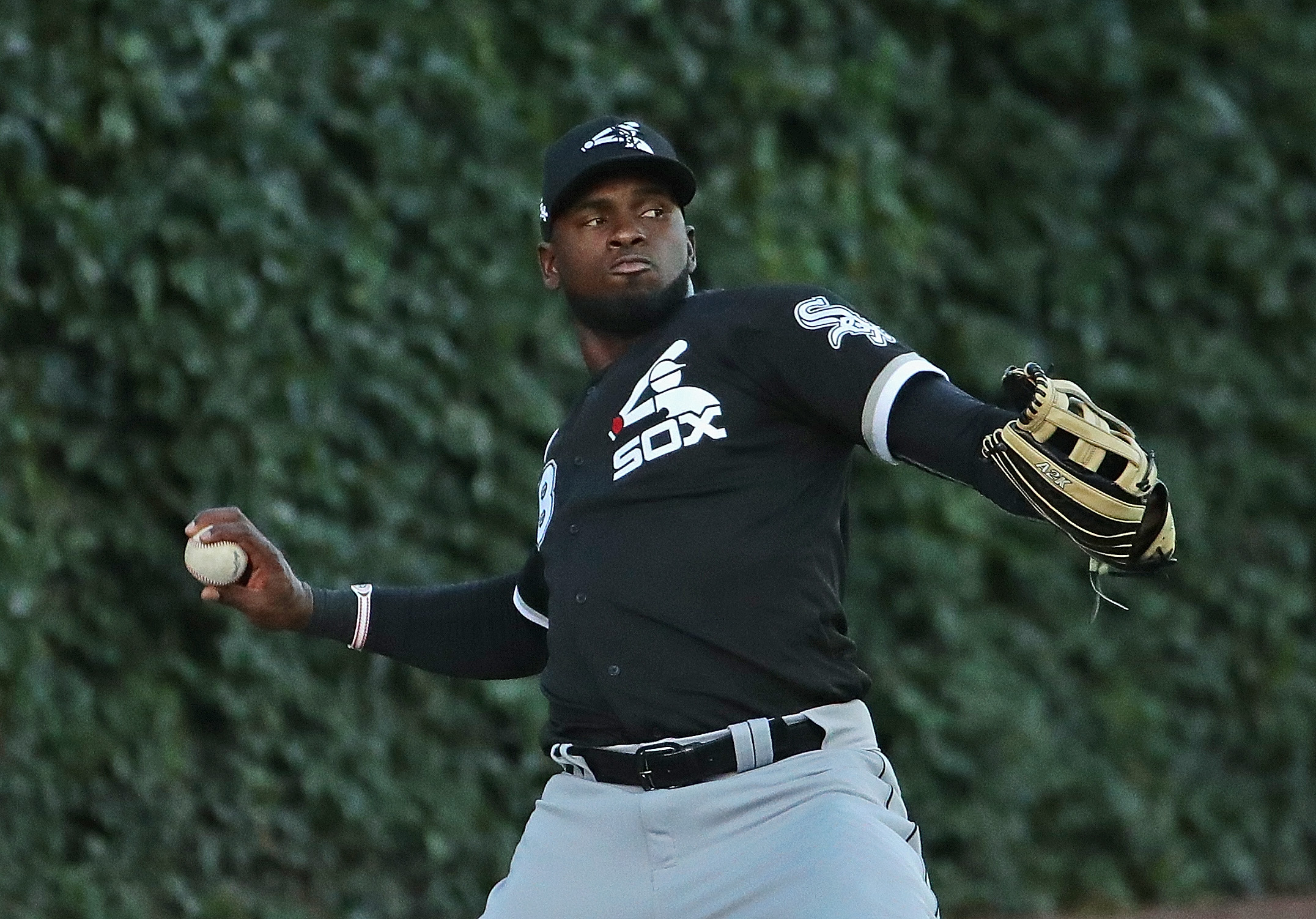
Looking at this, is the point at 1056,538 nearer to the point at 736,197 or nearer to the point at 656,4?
the point at 736,197

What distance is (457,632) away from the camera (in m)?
4.29

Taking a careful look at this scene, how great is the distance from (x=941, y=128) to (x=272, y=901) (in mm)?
3754

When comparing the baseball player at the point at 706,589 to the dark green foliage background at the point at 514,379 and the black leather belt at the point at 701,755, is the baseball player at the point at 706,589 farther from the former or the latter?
the dark green foliage background at the point at 514,379

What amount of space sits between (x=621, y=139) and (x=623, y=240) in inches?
8.1

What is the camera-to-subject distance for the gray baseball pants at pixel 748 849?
329 centimetres

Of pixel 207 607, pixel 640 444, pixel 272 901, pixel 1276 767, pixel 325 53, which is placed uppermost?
pixel 325 53

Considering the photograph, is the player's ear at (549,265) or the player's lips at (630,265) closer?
the player's lips at (630,265)

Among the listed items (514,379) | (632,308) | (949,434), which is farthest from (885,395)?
(514,379)

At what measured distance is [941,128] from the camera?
23.8 feet

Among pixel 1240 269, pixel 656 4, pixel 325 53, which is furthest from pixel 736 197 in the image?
pixel 1240 269

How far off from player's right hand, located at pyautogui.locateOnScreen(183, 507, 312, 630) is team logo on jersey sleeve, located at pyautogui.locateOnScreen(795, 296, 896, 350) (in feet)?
4.13

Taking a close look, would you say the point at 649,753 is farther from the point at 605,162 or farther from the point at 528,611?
the point at 605,162

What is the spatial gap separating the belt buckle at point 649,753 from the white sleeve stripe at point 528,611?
69 centimetres

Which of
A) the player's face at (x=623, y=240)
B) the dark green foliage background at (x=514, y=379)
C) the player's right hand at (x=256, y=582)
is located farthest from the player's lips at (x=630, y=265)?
the dark green foliage background at (x=514, y=379)
